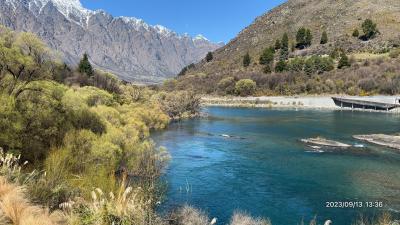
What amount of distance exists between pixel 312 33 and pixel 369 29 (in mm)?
22642

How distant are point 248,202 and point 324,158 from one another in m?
15.0

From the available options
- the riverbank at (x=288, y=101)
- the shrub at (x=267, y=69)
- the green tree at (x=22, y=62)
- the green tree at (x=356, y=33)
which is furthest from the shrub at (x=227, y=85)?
the green tree at (x=22, y=62)

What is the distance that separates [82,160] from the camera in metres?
22.9

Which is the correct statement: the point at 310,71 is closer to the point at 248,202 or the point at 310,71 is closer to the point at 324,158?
the point at 324,158

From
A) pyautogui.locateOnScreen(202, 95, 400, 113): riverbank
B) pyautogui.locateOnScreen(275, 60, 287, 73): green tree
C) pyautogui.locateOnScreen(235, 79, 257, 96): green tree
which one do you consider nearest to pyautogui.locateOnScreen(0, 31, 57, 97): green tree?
pyautogui.locateOnScreen(202, 95, 400, 113): riverbank

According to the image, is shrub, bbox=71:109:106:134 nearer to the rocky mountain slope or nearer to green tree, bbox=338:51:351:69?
green tree, bbox=338:51:351:69

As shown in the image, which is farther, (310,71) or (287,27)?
(287,27)

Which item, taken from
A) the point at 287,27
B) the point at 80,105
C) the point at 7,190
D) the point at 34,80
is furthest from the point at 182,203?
the point at 287,27

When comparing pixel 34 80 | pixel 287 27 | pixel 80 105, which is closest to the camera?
pixel 34 80

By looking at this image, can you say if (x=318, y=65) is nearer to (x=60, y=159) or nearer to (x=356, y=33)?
(x=356, y=33)

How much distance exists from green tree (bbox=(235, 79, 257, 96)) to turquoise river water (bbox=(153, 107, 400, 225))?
230ft

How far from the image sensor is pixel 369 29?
136500 millimetres

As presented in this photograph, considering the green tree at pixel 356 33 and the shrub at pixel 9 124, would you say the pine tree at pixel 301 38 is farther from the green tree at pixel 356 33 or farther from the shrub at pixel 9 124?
the shrub at pixel 9 124

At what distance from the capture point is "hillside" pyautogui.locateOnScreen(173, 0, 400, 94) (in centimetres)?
13288
